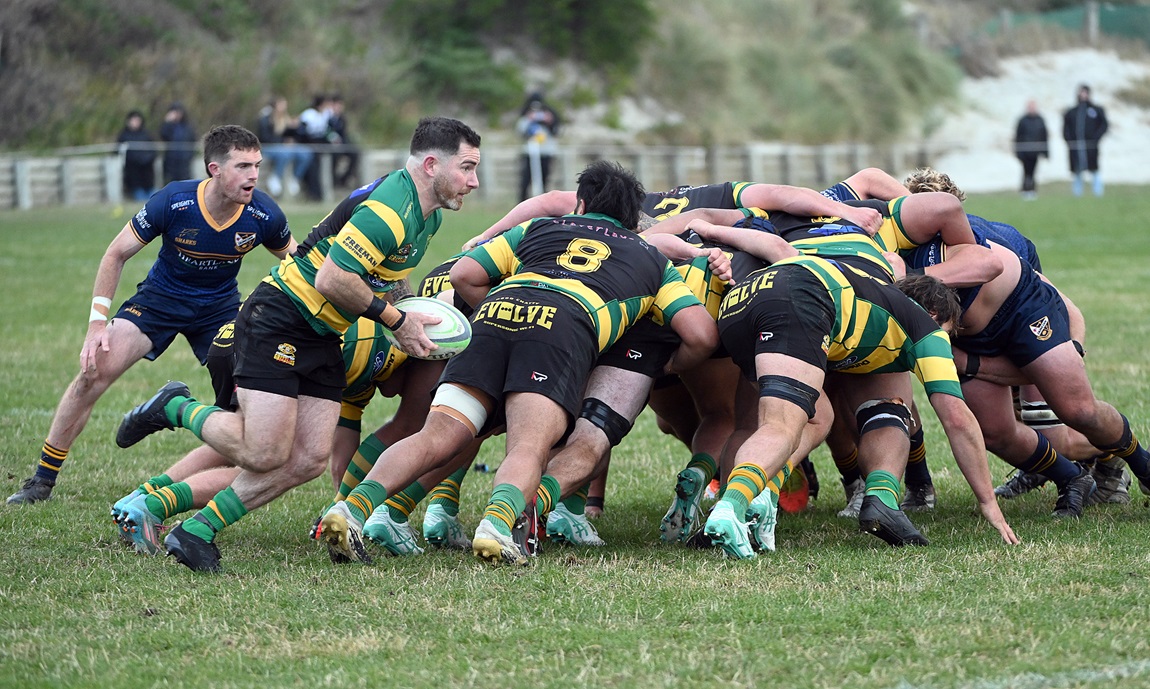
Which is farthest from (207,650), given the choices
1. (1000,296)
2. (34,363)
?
(34,363)

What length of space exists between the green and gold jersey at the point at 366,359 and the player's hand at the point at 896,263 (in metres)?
2.37

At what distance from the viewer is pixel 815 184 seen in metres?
35.5

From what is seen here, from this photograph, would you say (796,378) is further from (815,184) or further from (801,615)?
(815,184)

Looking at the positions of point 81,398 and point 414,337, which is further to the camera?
point 81,398

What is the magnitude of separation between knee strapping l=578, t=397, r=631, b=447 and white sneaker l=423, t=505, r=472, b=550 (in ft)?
2.54

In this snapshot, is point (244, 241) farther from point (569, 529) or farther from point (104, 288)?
point (569, 529)

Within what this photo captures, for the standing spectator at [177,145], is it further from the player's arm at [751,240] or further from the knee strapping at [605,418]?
the knee strapping at [605,418]

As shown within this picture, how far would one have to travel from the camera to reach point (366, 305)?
5.43m

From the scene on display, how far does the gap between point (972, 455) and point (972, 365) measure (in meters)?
1.12

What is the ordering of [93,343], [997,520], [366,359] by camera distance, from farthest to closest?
[93,343], [366,359], [997,520]

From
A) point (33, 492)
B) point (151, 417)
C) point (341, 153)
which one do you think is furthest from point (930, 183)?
point (341, 153)

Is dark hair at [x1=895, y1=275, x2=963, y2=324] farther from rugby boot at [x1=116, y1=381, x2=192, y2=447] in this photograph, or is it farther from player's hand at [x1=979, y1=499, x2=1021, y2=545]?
rugby boot at [x1=116, y1=381, x2=192, y2=447]

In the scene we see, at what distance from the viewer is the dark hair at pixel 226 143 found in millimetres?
6469

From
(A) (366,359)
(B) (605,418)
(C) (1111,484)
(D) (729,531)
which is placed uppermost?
(A) (366,359)
